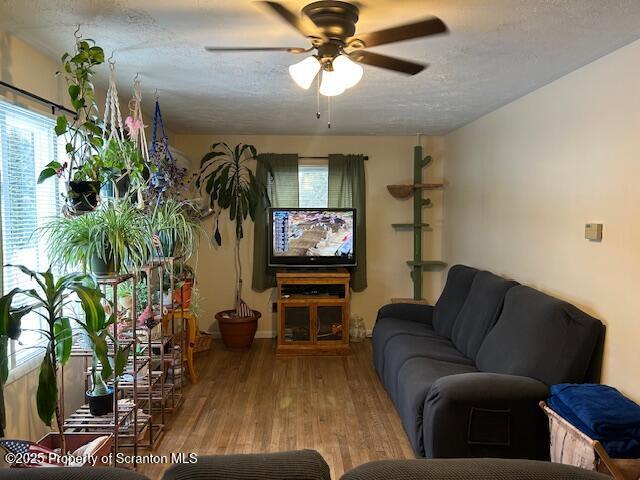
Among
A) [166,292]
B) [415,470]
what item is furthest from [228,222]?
[415,470]

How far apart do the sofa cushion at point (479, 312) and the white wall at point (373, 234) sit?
5.57 ft

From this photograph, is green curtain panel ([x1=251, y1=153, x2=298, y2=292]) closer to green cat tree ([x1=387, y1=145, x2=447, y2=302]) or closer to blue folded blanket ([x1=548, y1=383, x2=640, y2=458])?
green cat tree ([x1=387, y1=145, x2=447, y2=302])

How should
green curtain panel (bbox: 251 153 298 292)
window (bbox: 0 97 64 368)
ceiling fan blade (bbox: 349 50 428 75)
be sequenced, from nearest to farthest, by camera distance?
ceiling fan blade (bbox: 349 50 428 75), window (bbox: 0 97 64 368), green curtain panel (bbox: 251 153 298 292)

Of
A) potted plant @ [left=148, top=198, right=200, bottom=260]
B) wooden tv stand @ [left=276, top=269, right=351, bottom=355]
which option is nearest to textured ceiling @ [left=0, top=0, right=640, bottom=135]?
potted plant @ [left=148, top=198, right=200, bottom=260]

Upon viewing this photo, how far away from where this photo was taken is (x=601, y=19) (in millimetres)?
1985

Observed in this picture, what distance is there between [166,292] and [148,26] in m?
2.16

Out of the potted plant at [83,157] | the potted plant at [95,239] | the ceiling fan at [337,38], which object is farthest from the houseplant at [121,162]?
the ceiling fan at [337,38]

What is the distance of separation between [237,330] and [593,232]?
3.43 metres

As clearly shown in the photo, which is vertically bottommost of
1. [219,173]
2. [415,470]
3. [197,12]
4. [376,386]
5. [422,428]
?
[376,386]

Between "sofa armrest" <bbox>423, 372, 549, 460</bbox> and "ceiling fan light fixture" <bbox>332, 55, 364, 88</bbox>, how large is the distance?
1.58 m

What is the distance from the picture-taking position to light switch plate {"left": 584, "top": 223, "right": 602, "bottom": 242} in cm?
251

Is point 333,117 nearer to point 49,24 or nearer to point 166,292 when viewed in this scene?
point 166,292

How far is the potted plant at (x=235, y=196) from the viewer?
4.91 metres

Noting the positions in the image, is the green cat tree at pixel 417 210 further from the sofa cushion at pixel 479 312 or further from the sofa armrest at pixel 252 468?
the sofa armrest at pixel 252 468
